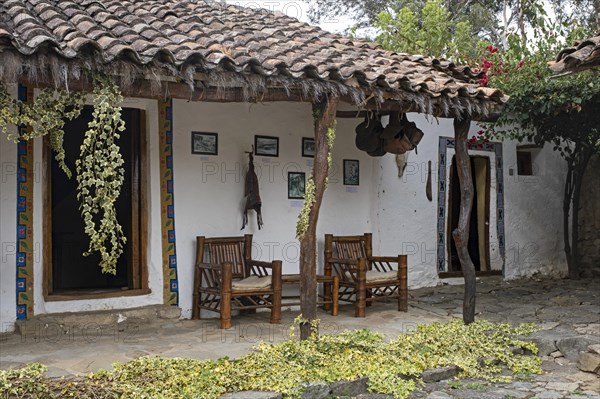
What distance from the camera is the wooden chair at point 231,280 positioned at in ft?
21.4

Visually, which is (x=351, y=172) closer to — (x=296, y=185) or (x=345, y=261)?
(x=296, y=185)

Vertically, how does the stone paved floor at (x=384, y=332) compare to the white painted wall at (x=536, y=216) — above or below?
below

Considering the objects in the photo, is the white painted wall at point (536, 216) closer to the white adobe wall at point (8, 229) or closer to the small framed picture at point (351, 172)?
the small framed picture at point (351, 172)

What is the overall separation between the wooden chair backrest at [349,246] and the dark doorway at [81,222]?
7.46 ft

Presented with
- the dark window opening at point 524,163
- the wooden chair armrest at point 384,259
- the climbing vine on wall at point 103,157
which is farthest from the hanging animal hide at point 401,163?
the climbing vine on wall at point 103,157

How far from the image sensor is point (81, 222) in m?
9.25

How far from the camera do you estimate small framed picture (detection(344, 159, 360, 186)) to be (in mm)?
8359

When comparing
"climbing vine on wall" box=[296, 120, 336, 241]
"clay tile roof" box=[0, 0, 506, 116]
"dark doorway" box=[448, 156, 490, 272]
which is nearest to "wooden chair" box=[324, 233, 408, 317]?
"climbing vine on wall" box=[296, 120, 336, 241]

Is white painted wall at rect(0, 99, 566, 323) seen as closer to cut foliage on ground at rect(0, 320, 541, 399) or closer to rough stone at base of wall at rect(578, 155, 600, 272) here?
cut foliage on ground at rect(0, 320, 541, 399)

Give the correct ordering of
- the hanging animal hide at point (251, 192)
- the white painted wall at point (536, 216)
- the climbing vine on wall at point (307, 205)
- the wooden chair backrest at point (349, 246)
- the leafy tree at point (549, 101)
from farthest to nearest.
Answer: the white painted wall at point (536, 216)
the leafy tree at point (549, 101)
the wooden chair backrest at point (349, 246)
the hanging animal hide at point (251, 192)
the climbing vine on wall at point (307, 205)

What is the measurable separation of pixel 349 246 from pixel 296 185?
3.41ft

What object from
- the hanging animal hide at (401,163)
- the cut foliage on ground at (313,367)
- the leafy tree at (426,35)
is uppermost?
the leafy tree at (426,35)

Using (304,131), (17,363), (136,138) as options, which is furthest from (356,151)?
(17,363)

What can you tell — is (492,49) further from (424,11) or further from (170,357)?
(170,357)
